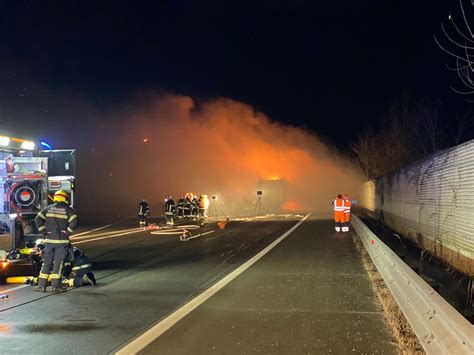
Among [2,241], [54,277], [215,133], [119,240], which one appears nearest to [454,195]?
[54,277]

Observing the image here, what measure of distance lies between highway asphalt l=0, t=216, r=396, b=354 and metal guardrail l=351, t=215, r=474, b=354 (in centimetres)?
49

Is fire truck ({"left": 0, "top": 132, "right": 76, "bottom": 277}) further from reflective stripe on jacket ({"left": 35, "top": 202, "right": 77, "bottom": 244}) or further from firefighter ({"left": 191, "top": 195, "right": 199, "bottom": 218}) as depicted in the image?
firefighter ({"left": 191, "top": 195, "right": 199, "bottom": 218})

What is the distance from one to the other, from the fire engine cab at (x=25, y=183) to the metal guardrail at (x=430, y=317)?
697 centimetres

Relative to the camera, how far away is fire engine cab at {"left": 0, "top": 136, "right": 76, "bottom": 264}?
968 cm

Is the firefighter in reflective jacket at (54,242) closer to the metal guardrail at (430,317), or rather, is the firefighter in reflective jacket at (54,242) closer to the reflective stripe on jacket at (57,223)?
the reflective stripe on jacket at (57,223)

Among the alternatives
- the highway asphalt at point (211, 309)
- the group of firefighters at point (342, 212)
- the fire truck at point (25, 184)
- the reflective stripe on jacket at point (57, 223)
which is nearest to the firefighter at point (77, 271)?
the highway asphalt at point (211, 309)

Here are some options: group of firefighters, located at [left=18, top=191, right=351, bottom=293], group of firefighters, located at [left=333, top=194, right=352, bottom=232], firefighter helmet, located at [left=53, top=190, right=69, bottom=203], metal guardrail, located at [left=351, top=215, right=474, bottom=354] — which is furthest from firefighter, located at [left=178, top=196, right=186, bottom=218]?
metal guardrail, located at [left=351, top=215, right=474, bottom=354]

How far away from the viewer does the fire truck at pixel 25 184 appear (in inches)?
380

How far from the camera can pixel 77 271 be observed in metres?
8.98

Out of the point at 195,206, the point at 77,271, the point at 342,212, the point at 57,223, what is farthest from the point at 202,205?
the point at 57,223

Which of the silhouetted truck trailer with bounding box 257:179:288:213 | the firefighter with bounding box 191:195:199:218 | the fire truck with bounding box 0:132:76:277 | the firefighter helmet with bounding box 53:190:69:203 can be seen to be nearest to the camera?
the firefighter helmet with bounding box 53:190:69:203

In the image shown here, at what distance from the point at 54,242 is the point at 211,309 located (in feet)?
10.6

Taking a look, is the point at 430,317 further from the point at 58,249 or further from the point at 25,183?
the point at 25,183

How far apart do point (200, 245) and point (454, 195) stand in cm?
844
